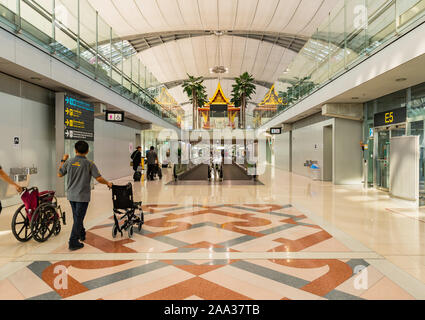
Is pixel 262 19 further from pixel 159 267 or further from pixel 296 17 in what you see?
pixel 159 267

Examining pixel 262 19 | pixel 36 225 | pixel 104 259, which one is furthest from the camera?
pixel 262 19

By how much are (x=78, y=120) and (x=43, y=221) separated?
6.23 metres

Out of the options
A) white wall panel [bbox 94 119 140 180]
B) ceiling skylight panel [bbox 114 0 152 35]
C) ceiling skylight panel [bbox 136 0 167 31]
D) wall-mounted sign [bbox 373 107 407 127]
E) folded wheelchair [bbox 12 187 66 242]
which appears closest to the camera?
folded wheelchair [bbox 12 187 66 242]

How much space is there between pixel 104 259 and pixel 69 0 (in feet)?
29.4

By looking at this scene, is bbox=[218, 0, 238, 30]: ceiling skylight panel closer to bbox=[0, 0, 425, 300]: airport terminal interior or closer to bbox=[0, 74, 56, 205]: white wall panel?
bbox=[0, 0, 425, 300]: airport terminal interior

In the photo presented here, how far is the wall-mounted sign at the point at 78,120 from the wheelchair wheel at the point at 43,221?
5.24 metres

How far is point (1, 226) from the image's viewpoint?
5.96 meters

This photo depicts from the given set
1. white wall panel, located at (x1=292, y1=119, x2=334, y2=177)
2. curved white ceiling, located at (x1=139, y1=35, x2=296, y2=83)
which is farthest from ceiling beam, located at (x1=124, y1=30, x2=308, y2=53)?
white wall panel, located at (x1=292, y1=119, x2=334, y2=177)

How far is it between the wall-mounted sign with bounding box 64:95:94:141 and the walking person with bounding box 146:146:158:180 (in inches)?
166

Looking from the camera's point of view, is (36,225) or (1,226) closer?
(36,225)

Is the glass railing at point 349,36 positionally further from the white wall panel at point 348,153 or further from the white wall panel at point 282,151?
the white wall panel at point 282,151

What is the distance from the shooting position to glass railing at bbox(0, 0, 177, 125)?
7.33m

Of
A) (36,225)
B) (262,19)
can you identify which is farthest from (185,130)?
(36,225)

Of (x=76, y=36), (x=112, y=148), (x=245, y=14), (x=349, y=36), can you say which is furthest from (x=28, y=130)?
(x=245, y=14)
